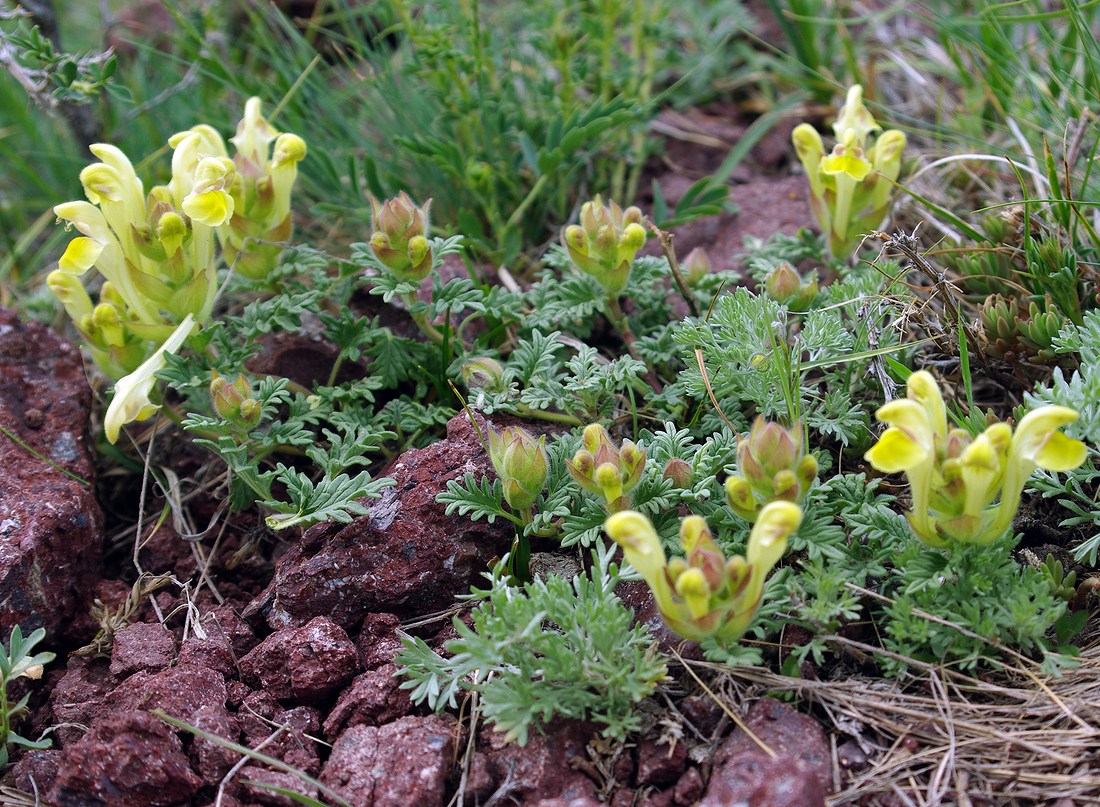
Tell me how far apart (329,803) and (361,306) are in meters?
1.57

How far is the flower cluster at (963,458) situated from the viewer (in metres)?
1.83

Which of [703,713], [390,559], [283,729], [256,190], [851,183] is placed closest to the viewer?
[703,713]

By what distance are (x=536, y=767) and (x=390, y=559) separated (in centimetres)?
63

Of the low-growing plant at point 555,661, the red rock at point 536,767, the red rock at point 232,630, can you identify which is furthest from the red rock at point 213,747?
the red rock at point 536,767

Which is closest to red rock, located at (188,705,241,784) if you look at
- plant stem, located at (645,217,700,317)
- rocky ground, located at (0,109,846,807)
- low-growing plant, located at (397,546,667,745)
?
rocky ground, located at (0,109,846,807)

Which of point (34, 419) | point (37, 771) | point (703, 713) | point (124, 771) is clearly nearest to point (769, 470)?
point (703, 713)

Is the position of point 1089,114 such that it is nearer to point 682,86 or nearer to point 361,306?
point 682,86

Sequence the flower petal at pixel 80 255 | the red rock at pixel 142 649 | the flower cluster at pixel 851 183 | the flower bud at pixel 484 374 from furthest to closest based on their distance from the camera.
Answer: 1. the flower cluster at pixel 851 183
2. the flower bud at pixel 484 374
3. the flower petal at pixel 80 255
4. the red rock at pixel 142 649

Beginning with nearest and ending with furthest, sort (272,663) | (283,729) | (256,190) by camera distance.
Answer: (283,729), (272,663), (256,190)

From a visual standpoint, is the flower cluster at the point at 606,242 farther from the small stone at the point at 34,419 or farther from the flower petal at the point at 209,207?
the small stone at the point at 34,419

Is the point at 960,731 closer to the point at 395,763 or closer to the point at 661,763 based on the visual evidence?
the point at 661,763

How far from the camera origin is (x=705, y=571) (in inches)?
71.5

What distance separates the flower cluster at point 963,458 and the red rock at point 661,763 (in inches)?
26.9

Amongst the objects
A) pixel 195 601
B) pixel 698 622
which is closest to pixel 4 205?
pixel 195 601
